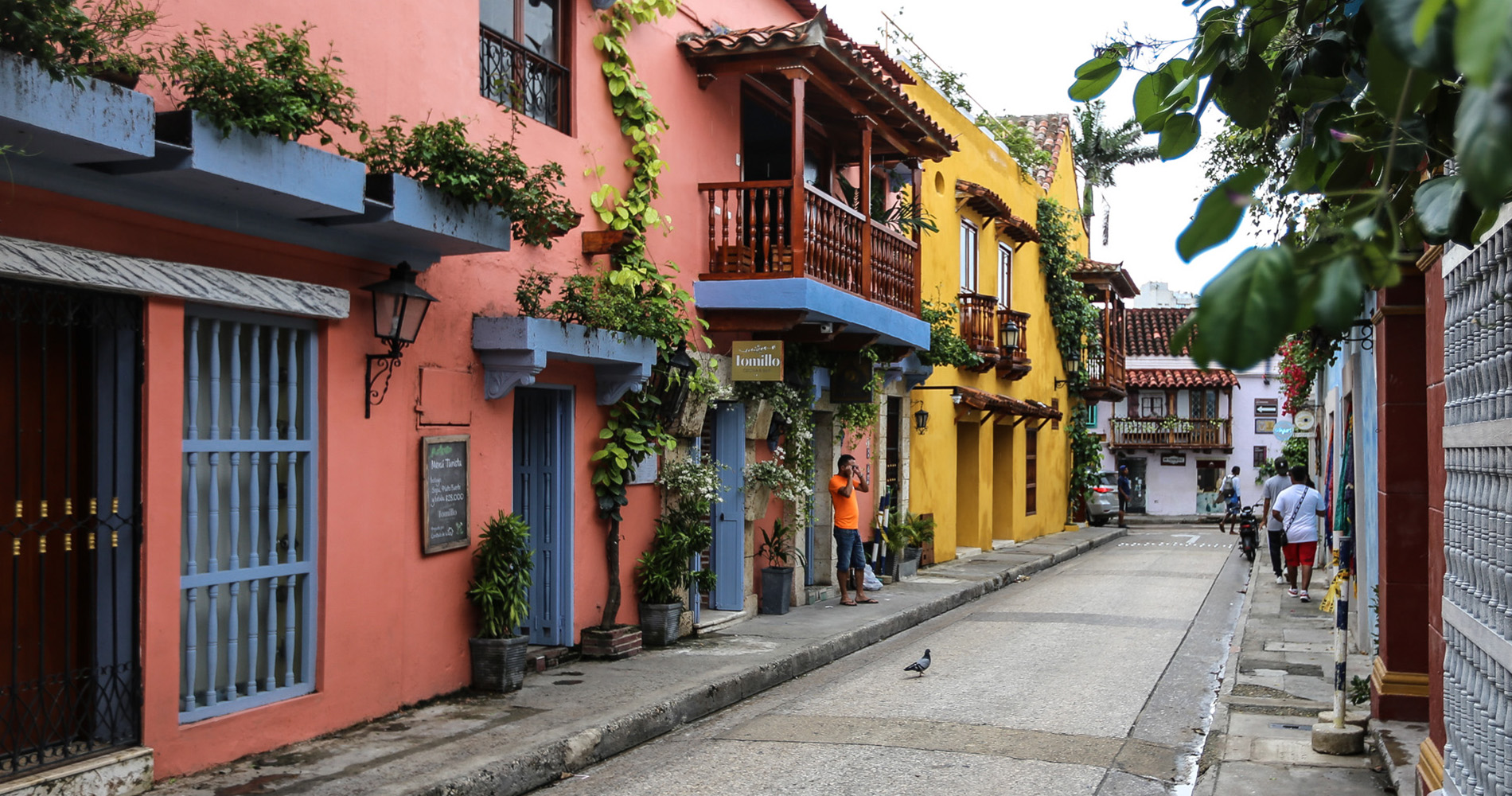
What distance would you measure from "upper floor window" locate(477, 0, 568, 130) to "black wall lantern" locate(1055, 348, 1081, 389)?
2038 cm

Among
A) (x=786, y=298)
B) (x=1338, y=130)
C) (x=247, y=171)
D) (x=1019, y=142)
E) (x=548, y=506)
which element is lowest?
(x=548, y=506)

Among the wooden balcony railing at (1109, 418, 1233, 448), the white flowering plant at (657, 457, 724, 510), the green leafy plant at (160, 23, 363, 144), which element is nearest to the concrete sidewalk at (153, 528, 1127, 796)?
the white flowering plant at (657, 457, 724, 510)

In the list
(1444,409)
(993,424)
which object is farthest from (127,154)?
(993,424)

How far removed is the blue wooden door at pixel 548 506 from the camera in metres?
10.1

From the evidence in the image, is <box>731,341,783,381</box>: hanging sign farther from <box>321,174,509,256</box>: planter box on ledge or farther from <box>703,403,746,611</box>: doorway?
<box>321,174,509,256</box>: planter box on ledge

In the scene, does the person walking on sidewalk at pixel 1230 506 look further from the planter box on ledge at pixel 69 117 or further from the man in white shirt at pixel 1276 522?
the planter box on ledge at pixel 69 117

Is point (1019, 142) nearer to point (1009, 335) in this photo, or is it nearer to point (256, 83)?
point (1009, 335)

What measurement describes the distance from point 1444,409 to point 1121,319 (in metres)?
27.4

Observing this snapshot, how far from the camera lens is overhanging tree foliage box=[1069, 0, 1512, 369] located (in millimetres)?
1416

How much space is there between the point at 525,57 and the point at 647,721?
5106mm

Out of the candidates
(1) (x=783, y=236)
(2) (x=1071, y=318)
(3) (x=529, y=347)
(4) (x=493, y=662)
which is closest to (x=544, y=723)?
(4) (x=493, y=662)

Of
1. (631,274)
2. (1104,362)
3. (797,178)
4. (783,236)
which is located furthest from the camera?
(1104,362)

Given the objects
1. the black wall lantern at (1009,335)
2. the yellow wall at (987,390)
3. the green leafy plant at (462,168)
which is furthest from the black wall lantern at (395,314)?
the black wall lantern at (1009,335)

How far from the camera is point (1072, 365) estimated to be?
28.9 meters
